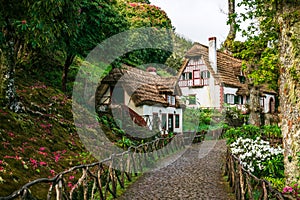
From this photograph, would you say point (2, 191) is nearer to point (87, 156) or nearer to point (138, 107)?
point (87, 156)

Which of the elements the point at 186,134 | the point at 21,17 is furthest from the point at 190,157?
the point at 21,17

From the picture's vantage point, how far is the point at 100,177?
851 centimetres

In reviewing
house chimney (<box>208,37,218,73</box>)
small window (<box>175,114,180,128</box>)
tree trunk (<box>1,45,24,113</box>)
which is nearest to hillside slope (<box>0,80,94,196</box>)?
tree trunk (<box>1,45,24,113</box>)

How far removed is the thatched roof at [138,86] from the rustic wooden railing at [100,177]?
4.12 meters

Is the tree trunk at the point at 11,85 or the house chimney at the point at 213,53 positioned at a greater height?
the house chimney at the point at 213,53

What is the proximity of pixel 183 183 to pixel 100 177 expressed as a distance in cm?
389

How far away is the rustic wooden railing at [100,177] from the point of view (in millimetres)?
5910

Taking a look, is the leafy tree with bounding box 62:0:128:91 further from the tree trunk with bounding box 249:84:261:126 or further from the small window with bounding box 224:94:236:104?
the small window with bounding box 224:94:236:104

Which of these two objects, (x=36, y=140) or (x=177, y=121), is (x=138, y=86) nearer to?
(x=177, y=121)

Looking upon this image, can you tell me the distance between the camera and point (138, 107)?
79.2 feet

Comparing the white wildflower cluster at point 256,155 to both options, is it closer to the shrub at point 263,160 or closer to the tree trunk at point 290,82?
the shrub at point 263,160

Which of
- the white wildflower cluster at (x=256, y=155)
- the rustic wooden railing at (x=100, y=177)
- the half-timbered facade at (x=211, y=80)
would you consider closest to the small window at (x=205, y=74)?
the half-timbered facade at (x=211, y=80)

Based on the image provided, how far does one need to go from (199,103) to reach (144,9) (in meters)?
14.6

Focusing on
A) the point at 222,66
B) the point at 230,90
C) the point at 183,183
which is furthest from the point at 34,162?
the point at 222,66
